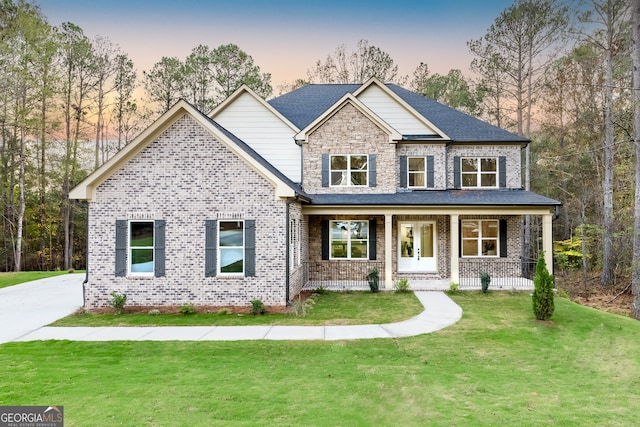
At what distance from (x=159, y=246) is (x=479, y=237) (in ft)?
42.3

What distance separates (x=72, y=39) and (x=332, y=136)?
20.6 metres

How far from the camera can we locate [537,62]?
21422 mm

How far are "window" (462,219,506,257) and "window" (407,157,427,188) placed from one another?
2637mm

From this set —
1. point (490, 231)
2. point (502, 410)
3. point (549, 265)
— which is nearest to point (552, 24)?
point (490, 231)

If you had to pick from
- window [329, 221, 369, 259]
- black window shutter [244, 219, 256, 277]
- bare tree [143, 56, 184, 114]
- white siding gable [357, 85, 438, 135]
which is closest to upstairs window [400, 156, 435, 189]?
white siding gable [357, 85, 438, 135]

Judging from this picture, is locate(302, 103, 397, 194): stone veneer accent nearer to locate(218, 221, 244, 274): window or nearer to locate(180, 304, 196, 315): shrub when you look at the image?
locate(218, 221, 244, 274): window

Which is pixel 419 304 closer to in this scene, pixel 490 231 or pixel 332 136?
pixel 490 231

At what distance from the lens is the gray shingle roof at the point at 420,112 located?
1712cm

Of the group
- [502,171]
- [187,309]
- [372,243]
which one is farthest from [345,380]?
[502,171]

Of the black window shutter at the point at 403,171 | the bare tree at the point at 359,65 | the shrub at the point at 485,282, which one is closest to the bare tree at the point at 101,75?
the bare tree at the point at 359,65

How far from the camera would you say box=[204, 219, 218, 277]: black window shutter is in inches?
443

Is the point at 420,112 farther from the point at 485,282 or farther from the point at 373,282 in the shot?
the point at 373,282

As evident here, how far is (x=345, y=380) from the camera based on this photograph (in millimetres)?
6184

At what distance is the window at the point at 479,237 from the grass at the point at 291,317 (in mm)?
5424
